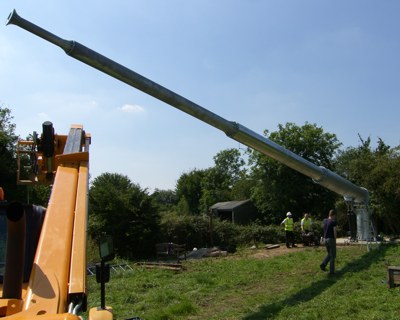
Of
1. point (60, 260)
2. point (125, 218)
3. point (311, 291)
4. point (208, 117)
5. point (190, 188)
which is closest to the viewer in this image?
point (60, 260)

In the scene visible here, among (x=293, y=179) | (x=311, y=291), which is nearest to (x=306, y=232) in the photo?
(x=311, y=291)

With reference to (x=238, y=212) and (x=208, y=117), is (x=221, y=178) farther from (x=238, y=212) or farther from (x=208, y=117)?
(x=208, y=117)

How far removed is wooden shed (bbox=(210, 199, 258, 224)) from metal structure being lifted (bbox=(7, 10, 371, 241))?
21.5m

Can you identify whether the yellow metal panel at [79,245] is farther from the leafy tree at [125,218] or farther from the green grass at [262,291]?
the leafy tree at [125,218]

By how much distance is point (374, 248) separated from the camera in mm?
17859

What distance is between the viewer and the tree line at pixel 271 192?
2202cm

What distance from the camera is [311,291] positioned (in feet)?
35.0

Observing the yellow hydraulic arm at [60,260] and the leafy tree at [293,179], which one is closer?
the yellow hydraulic arm at [60,260]

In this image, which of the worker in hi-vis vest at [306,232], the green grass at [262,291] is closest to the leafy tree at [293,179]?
the worker in hi-vis vest at [306,232]

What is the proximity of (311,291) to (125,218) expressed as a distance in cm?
1327

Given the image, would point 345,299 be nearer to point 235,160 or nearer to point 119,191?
point 119,191

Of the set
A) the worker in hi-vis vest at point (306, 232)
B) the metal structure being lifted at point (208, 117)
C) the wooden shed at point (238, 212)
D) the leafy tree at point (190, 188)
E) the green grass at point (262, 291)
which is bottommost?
the green grass at point (262, 291)

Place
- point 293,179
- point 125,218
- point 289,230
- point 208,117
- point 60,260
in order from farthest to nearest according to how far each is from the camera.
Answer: point 293,179, point 125,218, point 289,230, point 208,117, point 60,260

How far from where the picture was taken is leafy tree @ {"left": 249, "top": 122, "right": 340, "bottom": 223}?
37.7 meters
